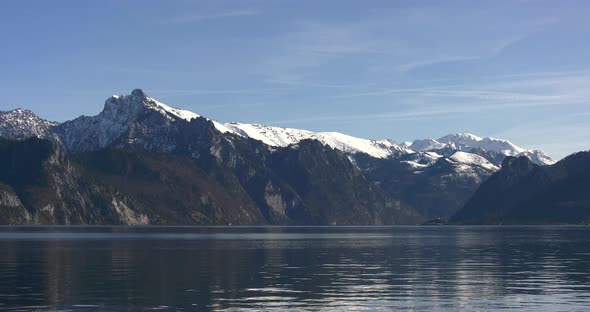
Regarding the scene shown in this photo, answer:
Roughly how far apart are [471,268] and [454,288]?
107ft

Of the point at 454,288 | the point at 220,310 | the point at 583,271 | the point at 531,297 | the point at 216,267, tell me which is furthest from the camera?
the point at 216,267

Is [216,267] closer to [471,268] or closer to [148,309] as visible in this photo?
[471,268]

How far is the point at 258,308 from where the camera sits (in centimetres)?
7512

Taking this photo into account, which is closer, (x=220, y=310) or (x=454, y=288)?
(x=220, y=310)

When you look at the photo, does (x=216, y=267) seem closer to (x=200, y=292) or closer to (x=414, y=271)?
(x=414, y=271)

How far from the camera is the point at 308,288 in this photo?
93.8m

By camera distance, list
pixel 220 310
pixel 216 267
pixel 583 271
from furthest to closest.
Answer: pixel 216 267 < pixel 583 271 < pixel 220 310

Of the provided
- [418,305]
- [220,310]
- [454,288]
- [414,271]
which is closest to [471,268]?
[414,271]

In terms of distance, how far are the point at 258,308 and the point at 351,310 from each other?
7.68 meters

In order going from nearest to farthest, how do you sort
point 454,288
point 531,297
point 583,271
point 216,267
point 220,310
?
point 220,310
point 531,297
point 454,288
point 583,271
point 216,267

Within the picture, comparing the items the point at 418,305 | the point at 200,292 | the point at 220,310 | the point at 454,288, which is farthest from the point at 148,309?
the point at 454,288

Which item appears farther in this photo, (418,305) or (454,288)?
(454,288)

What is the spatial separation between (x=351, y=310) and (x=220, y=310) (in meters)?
10.5

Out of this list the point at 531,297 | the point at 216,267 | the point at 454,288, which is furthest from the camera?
the point at 216,267
